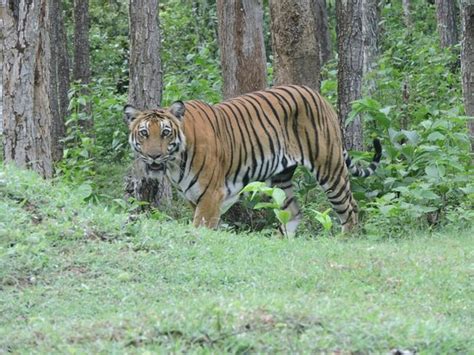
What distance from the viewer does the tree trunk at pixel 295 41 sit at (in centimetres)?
1131

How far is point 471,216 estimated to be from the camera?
9.52m

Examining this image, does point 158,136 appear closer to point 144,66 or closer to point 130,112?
point 130,112

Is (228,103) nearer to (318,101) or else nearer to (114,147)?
(318,101)

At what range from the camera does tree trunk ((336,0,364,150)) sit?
12.1 meters

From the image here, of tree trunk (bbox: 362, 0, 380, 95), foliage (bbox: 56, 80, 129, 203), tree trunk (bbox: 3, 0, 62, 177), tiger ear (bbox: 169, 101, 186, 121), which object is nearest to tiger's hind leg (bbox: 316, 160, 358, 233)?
tiger ear (bbox: 169, 101, 186, 121)

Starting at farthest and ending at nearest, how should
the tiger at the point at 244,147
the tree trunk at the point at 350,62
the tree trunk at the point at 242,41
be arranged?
the tree trunk at the point at 350,62, the tree trunk at the point at 242,41, the tiger at the point at 244,147

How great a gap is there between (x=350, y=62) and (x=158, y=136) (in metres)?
3.45

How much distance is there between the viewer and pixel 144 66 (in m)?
11.2

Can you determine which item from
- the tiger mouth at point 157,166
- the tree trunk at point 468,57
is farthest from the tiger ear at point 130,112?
the tree trunk at point 468,57

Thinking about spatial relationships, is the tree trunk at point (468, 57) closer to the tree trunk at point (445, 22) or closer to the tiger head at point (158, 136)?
the tiger head at point (158, 136)

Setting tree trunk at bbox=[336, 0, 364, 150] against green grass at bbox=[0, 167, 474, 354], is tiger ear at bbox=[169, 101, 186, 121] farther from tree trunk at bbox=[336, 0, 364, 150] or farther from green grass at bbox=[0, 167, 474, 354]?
tree trunk at bbox=[336, 0, 364, 150]

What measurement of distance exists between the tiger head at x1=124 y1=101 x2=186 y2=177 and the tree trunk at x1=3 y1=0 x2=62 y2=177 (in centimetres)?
93

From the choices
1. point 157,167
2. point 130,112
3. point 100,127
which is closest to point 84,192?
point 157,167

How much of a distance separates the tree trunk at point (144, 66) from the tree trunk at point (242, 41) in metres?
0.91
